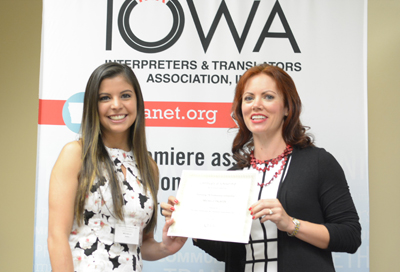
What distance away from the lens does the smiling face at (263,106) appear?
197 cm

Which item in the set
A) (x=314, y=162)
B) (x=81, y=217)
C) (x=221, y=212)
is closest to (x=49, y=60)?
(x=81, y=217)

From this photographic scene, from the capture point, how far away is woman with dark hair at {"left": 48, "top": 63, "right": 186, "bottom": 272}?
5.69 feet

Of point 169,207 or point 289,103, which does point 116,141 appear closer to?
point 169,207

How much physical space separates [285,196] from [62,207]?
106 cm

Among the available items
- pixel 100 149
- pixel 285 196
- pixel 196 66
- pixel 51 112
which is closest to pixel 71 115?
pixel 51 112

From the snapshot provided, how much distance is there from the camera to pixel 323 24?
9.64ft

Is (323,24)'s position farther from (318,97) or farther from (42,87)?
(42,87)

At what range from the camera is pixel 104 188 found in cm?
182

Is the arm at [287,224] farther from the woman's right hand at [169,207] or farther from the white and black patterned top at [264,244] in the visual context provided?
the woman's right hand at [169,207]

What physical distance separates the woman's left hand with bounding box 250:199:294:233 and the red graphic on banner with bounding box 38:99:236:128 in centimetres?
133

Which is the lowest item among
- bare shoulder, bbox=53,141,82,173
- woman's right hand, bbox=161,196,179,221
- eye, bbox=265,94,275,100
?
woman's right hand, bbox=161,196,179,221

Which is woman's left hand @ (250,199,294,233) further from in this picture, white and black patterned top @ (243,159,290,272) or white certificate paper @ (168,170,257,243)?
white and black patterned top @ (243,159,290,272)

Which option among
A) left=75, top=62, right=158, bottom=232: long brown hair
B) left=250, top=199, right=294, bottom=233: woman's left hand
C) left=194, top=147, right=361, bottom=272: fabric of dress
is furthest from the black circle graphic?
left=250, top=199, right=294, bottom=233: woman's left hand

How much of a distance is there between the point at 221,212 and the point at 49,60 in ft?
6.63
